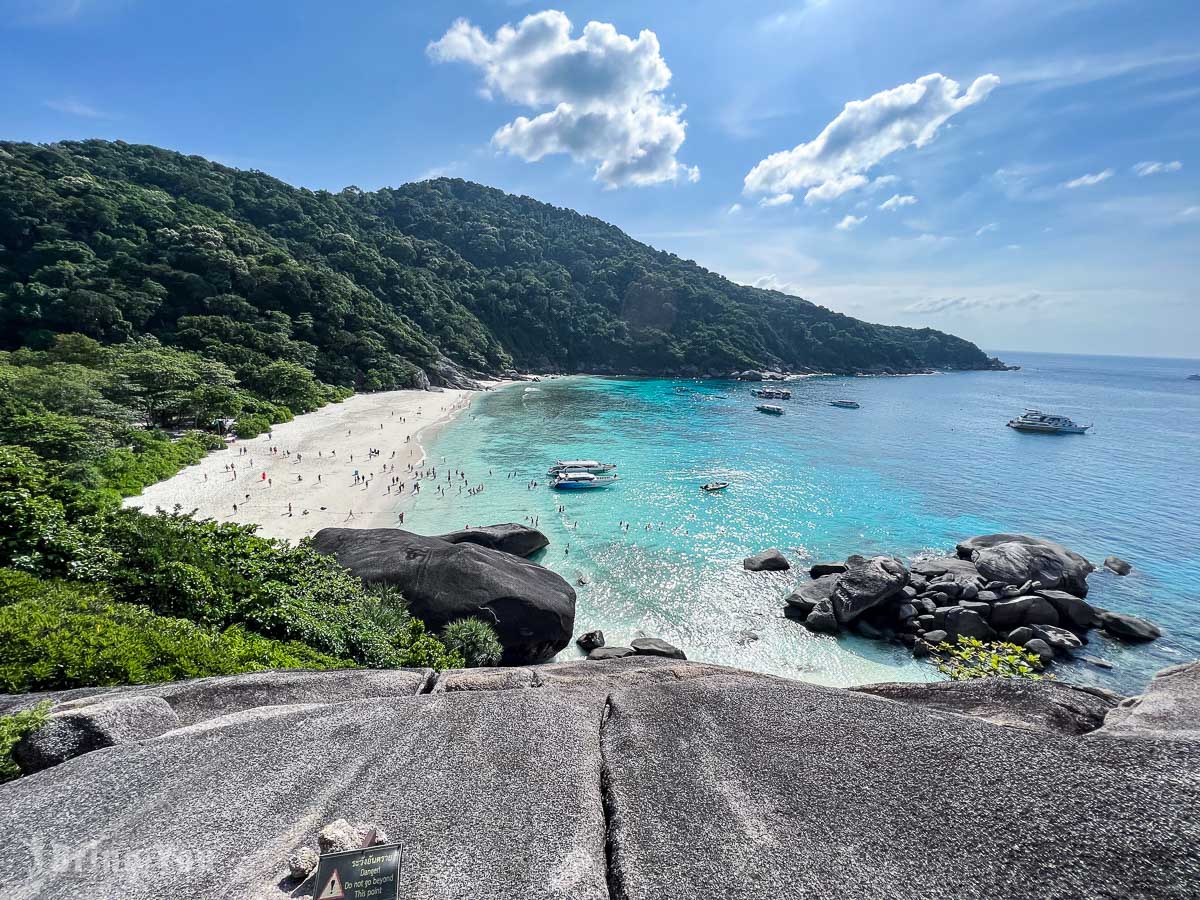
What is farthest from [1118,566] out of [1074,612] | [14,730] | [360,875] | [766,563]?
[14,730]

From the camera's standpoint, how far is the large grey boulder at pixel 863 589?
80.5 feet

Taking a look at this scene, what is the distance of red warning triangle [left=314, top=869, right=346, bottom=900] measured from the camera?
467 centimetres

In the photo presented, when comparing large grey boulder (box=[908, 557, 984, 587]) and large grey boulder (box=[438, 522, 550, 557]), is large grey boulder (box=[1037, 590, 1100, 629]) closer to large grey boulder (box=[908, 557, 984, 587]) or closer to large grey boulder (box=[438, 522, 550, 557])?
large grey boulder (box=[908, 557, 984, 587])

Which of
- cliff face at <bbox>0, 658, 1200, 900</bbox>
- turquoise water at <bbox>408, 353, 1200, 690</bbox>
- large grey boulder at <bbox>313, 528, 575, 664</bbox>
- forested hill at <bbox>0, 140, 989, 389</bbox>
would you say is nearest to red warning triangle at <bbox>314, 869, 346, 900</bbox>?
cliff face at <bbox>0, 658, 1200, 900</bbox>

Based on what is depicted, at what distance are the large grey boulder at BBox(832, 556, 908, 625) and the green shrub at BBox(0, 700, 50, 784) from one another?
2806cm

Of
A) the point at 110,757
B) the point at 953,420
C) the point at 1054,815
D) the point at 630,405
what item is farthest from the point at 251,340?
the point at 953,420

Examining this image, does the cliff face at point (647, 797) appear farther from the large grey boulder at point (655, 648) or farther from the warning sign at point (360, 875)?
the large grey boulder at point (655, 648)

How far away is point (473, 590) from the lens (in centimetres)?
2009

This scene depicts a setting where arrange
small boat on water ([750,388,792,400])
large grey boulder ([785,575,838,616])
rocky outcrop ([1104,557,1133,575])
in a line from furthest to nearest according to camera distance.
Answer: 1. small boat on water ([750,388,792,400])
2. rocky outcrop ([1104,557,1133,575])
3. large grey boulder ([785,575,838,616])

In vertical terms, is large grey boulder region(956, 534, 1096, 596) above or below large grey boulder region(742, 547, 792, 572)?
above

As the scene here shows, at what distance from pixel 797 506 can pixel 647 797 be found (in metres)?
38.2

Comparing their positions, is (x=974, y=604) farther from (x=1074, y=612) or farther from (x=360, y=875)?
(x=360, y=875)

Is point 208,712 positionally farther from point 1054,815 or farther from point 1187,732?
point 1187,732

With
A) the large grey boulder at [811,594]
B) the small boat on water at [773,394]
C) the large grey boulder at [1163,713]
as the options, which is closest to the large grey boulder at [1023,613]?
the large grey boulder at [811,594]
